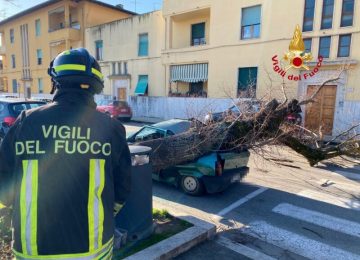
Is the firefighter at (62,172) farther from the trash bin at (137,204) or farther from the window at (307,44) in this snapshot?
the window at (307,44)

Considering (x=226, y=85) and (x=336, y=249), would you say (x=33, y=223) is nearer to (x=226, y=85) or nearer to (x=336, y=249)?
(x=336, y=249)

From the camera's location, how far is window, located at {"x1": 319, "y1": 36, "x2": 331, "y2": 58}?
1309 cm

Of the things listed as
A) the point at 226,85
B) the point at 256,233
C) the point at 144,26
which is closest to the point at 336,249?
the point at 256,233

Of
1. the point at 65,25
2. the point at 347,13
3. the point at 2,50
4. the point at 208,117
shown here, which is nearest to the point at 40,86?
the point at 65,25

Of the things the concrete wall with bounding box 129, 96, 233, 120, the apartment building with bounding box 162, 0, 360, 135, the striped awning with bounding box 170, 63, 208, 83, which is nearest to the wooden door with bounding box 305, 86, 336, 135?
the apartment building with bounding box 162, 0, 360, 135

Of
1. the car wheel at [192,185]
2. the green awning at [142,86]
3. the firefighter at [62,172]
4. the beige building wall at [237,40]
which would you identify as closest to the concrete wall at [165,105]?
the green awning at [142,86]

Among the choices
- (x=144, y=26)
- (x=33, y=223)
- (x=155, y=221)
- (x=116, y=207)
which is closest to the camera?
(x=33, y=223)

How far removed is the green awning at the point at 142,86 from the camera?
69.5 feet

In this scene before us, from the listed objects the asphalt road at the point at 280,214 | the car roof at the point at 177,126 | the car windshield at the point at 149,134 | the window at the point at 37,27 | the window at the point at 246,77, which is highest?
the window at the point at 37,27

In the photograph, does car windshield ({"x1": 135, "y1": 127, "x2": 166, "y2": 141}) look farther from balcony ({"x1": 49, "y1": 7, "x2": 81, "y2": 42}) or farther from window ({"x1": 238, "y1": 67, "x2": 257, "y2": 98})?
balcony ({"x1": 49, "y1": 7, "x2": 81, "y2": 42})

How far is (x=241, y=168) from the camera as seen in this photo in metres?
5.72

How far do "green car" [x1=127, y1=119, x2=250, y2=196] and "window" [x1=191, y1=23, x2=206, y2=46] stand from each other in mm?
14642

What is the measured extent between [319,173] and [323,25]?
901 centimetres

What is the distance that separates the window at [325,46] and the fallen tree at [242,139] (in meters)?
8.44
